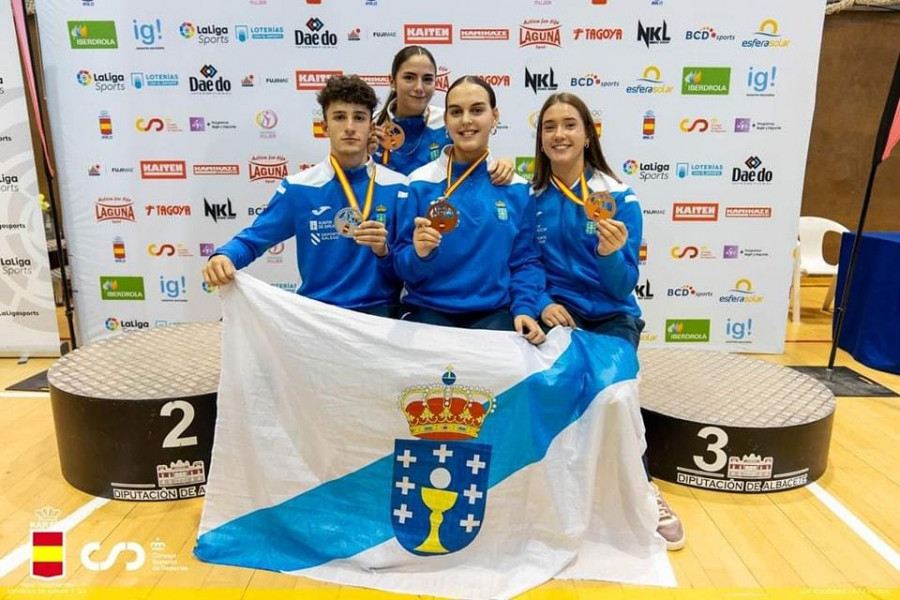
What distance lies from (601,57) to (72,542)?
3.93 m

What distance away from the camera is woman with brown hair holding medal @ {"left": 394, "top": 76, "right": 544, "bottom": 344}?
236 centimetres

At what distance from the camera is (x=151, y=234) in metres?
4.44

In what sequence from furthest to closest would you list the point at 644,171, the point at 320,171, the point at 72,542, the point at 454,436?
1. the point at 644,171
2. the point at 320,171
3. the point at 72,542
4. the point at 454,436

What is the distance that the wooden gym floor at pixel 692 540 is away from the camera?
2.05 meters

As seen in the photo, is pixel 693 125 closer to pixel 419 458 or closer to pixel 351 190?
pixel 351 190

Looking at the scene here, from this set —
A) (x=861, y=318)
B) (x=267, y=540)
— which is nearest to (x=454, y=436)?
(x=267, y=540)

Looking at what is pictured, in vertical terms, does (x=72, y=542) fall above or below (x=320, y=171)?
below

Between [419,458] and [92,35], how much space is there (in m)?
3.80

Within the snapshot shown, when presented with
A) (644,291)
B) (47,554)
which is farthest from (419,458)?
(644,291)

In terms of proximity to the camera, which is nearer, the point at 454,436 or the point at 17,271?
the point at 454,436

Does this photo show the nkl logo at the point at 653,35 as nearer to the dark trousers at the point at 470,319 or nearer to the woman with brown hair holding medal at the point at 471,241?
the woman with brown hair holding medal at the point at 471,241

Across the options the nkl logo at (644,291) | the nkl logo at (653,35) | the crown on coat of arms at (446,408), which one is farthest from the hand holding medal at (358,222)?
the nkl logo at (644,291)

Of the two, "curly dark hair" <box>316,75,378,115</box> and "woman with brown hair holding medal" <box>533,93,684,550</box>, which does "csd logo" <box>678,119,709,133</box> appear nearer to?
"woman with brown hair holding medal" <box>533,93,684,550</box>

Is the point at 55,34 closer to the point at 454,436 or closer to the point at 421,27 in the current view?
the point at 421,27
